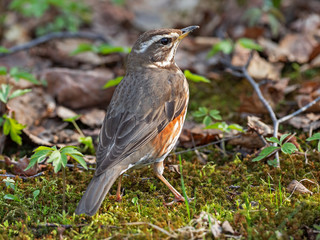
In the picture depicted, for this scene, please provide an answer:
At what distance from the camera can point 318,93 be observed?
693 centimetres

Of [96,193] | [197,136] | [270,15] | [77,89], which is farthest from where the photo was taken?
[270,15]

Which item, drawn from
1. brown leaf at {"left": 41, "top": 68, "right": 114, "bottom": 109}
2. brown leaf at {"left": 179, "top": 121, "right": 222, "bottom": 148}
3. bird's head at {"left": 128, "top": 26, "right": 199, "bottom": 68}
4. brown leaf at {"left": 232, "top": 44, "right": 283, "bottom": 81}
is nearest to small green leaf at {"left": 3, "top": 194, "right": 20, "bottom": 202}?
bird's head at {"left": 128, "top": 26, "right": 199, "bottom": 68}

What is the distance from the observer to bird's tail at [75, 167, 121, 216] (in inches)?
165

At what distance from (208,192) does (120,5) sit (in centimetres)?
843

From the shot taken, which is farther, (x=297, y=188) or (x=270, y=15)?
(x=270, y=15)

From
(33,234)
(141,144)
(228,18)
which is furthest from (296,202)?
(228,18)

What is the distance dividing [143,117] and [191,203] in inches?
44.8

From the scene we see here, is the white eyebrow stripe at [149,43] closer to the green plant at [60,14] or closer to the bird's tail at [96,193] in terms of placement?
the bird's tail at [96,193]

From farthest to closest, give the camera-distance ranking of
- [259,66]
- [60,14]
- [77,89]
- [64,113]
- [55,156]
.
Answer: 1. [60,14]
2. [259,66]
3. [77,89]
4. [64,113]
5. [55,156]

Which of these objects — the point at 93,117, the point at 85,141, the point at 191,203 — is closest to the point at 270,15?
the point at 93,117

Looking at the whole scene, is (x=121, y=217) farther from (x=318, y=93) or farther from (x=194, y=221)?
(x=318, y=93)

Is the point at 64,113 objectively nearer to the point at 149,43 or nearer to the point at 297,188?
the point at 149,43

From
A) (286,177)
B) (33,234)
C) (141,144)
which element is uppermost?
(141,144)

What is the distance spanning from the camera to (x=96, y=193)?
168 inches
